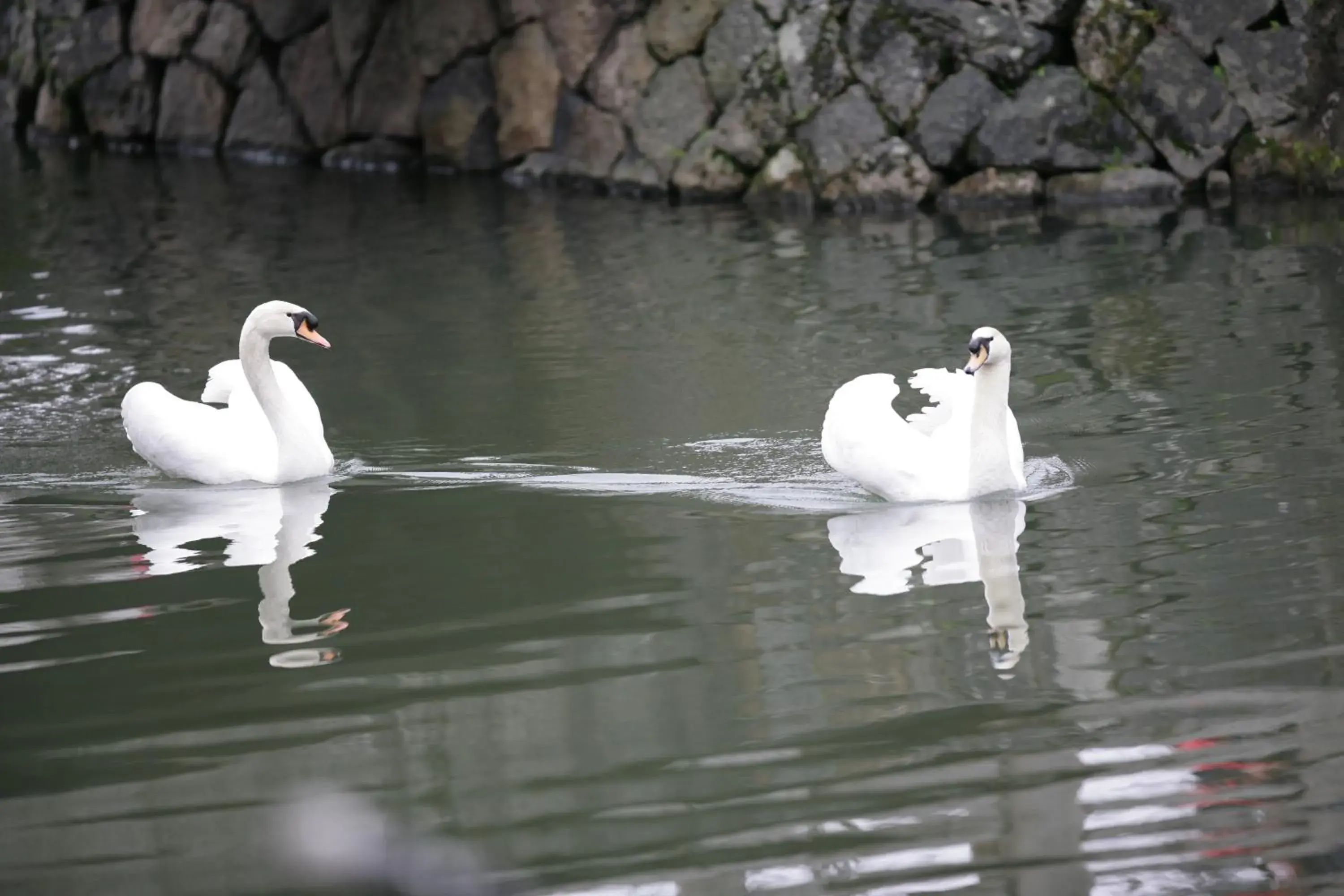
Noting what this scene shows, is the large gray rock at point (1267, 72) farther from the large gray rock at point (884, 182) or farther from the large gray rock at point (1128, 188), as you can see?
the large gray rock at point (884, 182)

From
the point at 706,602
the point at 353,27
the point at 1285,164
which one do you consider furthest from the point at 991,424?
the point at 353,27

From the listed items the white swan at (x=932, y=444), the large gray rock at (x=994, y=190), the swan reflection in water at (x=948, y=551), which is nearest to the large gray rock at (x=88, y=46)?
the large gray rock at (x=994, y=190)

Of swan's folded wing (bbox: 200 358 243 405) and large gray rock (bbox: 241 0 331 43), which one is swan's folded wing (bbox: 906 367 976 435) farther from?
large gray rock (bbox: 241 0 331 43)

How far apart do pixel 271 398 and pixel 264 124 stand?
13150mm

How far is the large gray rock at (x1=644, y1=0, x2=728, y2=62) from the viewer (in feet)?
50.7

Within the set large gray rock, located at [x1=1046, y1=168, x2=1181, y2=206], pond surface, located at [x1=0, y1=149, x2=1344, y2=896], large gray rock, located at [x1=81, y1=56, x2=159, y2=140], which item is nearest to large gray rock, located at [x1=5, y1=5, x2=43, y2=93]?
large gray rock, located at [x1=81, y1=56, x2=159, y2=140]

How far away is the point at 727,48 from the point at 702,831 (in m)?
11.8

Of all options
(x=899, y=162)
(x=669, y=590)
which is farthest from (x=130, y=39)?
(x=669, y=590)

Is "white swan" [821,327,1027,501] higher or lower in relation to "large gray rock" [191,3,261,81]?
lower

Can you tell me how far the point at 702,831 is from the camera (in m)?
4.07

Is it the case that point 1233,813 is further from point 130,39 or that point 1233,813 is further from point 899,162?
point 130,39

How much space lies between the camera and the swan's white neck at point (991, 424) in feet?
21.6

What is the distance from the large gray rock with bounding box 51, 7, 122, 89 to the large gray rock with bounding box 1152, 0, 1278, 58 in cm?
1229

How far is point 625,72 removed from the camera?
15969 millimetres
